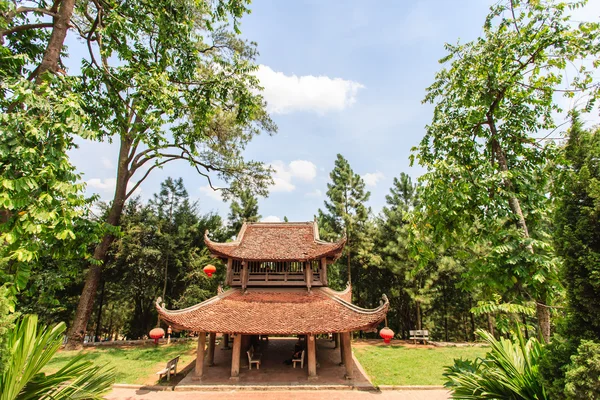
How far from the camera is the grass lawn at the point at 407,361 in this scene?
10832 millimetres

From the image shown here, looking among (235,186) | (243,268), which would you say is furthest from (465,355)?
(235,186)

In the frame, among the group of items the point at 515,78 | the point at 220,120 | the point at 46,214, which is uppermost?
the point at 220,120

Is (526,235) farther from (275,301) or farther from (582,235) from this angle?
(275,301)

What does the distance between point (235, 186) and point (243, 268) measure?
23.2 feet

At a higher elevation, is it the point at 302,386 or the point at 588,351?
the point at 588,351

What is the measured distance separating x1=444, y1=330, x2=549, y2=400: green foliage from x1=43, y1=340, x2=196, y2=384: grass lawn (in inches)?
425

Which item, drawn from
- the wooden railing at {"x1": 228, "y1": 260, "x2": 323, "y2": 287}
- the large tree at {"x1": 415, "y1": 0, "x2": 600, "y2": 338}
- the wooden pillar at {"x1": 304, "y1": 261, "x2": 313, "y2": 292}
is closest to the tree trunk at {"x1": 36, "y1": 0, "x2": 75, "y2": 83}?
the large tree at {"x1": 415, "y1": 0, "x2": 600, "y2": 338}

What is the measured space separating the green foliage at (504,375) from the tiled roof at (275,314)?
5.31 metres

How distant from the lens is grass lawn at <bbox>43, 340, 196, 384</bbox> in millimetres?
11094

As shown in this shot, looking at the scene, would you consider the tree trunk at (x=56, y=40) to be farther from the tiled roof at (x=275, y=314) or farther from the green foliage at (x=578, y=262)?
the green foliage at (x=578, y=262)

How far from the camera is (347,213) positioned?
22.4m

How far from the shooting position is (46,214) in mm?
3436

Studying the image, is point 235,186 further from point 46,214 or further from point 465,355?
point 465,355

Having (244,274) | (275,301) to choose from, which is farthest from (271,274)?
(275,301)
